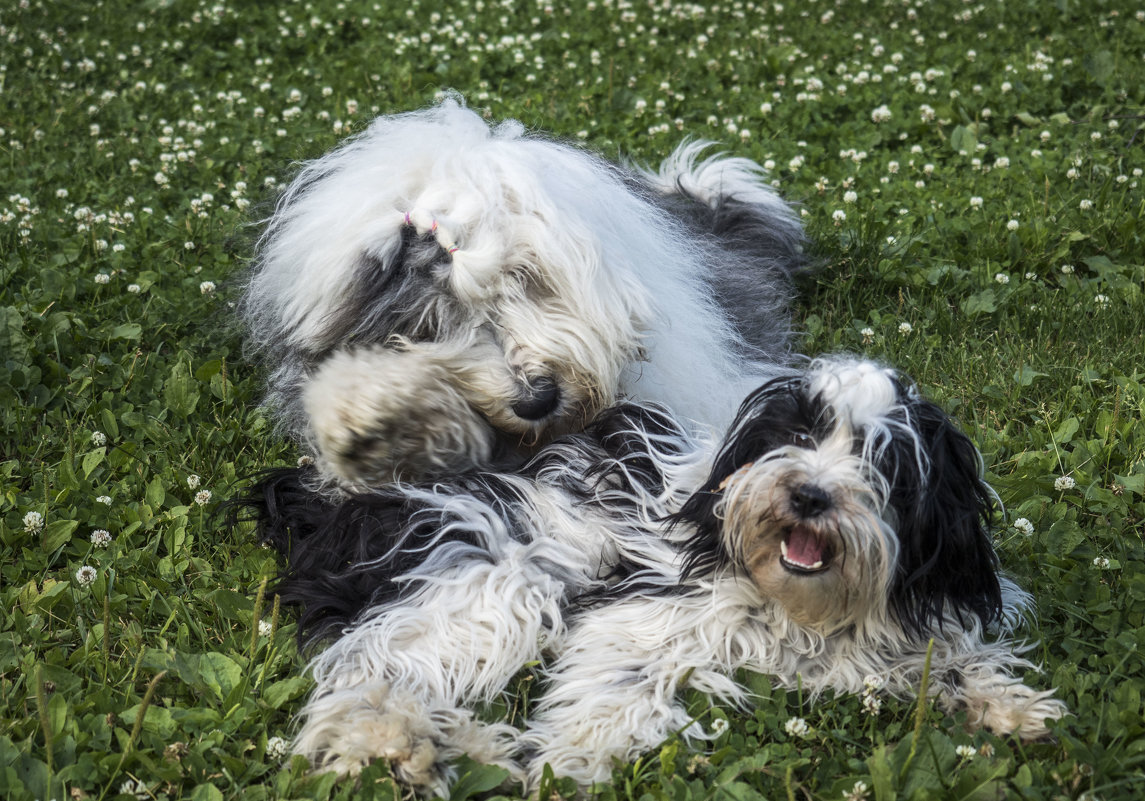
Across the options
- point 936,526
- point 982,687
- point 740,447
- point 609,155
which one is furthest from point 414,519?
point 609,155

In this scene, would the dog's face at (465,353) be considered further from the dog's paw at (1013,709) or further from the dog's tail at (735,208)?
the dog's tail at (735,208)

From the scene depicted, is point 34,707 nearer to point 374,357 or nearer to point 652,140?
point 374,357

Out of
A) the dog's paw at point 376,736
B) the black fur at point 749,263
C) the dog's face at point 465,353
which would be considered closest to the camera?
the dog's paw at point 376,736

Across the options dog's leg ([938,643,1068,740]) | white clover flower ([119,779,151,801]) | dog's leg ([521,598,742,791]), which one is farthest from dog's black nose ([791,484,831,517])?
white clover flower ([119,779,151,801])

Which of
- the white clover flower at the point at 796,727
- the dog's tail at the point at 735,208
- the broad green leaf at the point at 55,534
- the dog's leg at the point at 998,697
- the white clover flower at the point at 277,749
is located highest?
the dog's tail at the point at 735,208

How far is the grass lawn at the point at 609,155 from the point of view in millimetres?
2400

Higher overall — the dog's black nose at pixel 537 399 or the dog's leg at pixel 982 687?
the dog's black nose at pixel 537 399

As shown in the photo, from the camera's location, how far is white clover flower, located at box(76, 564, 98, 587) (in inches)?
114

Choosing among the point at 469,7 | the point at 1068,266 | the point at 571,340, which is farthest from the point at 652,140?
the point at 571,340

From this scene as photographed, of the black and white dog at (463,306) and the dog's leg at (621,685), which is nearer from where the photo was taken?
the dog's leg at (621,685)

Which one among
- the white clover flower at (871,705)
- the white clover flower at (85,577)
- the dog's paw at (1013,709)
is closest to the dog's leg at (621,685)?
the white clover flower at (871,705)

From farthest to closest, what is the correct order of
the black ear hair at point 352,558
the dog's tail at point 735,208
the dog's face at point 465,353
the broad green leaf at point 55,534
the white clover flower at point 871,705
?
the dog's tail at point 735,208 < the broad green leaf at point 55,534 < the dog's face at point 465,353 < the black ear hair at point 352,558 < the white clover flower at point 871,705

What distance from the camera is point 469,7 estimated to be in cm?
780

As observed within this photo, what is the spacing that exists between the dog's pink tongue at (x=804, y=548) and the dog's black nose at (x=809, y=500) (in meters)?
0.05
